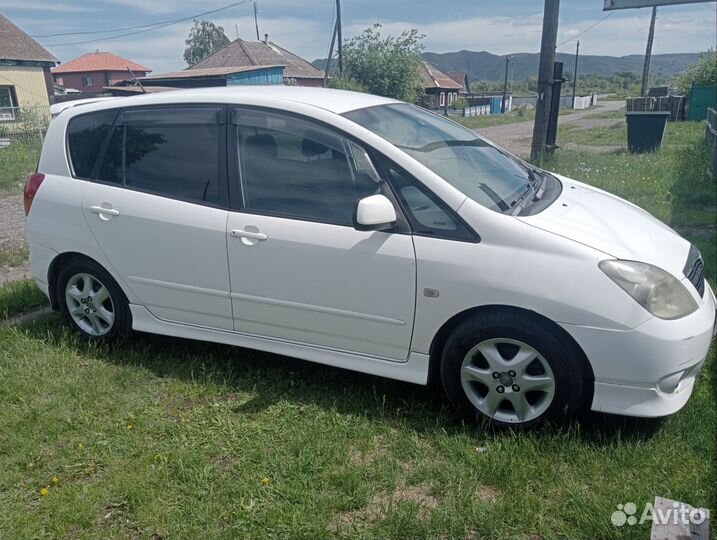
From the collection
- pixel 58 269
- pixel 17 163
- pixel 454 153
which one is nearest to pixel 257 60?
pixel 17 163

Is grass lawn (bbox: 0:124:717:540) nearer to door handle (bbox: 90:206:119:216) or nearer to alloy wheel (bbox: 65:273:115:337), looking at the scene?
alloy wheel (bbox: 65:273:115:337)

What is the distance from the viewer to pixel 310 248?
10.6 ft

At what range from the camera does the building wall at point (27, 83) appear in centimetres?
3064

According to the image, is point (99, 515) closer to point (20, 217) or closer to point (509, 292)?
point (509, 292)

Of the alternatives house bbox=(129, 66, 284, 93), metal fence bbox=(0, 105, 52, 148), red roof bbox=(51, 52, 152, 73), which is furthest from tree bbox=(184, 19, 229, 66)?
metal fence bbox=(0, 105, 52, 148)

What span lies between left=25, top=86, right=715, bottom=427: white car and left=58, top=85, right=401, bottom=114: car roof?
0.02m

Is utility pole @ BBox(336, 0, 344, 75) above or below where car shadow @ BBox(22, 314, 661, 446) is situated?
above

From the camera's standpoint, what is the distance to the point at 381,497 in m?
2.69

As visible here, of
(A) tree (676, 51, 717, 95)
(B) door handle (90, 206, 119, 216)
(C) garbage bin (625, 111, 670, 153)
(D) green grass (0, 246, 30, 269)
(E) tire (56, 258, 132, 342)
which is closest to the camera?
(B) door handle (90, 206, 119, 216)

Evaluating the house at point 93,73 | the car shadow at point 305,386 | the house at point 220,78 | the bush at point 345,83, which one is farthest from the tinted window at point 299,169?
the house at point 93,73

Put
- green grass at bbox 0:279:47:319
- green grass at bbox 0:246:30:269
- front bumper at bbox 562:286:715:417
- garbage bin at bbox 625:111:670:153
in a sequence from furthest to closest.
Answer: garbage bin at bbox 625:111:670:153 → green grass at bbox 0:246:30:269 → green grass at bbox 0:279:47:319 → front bumper at bbox 562:286:715:417

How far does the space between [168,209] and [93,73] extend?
75124mm

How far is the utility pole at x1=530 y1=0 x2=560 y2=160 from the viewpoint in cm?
1068

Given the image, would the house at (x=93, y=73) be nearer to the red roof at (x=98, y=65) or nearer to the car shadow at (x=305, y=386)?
the red roof at (x=98, y=65)
